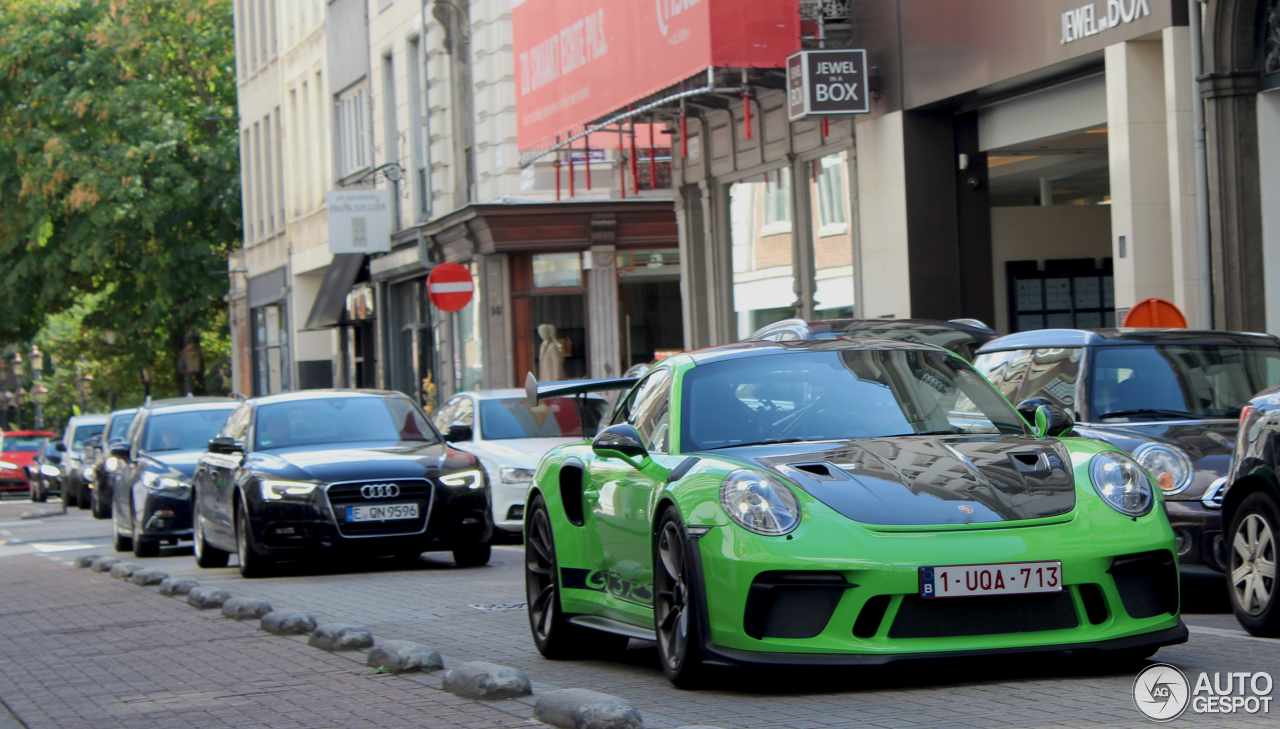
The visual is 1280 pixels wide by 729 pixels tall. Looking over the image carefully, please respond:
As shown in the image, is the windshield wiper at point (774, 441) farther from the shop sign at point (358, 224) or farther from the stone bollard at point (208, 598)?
the shop sign at point (358, 224)

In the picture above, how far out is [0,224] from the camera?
48.8 metres

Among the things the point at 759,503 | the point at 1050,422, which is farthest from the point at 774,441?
the point at 1050,422

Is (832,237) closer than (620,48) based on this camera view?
Yes

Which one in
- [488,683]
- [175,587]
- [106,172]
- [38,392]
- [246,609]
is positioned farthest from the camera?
[38,392]

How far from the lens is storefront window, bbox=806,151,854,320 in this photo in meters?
21.6

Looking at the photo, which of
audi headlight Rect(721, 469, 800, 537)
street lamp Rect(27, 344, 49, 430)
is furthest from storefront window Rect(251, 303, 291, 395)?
audi headlight Rect(721, 469, 800, 537)

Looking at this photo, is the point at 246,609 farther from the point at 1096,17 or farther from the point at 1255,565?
the point at 1096,17

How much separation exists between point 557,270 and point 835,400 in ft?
81.2

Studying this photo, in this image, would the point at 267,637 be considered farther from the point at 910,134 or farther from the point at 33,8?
the point at 33,8

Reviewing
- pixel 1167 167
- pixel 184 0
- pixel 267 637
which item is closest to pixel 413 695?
pixel 267 637

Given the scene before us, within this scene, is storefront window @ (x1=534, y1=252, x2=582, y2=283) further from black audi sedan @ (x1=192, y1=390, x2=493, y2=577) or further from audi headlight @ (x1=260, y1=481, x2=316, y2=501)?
audi headlight @ (x1=260, y1=481, x2=316, y2=501)

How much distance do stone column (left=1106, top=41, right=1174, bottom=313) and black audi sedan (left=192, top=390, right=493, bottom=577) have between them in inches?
233

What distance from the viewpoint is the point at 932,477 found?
6598 mm

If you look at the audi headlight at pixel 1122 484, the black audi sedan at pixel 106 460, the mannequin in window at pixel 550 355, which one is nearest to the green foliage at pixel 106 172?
the black audi sedan at pixel 106 460
